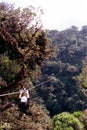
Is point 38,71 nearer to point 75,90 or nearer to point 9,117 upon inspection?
point 9,117

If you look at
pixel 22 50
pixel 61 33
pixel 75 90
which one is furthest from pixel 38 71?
pixel 61 33

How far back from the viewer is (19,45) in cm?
1875

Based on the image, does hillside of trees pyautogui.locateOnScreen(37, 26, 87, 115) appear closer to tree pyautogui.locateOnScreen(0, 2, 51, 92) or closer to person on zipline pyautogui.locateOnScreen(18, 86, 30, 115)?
tree pyautogui.locateOnScreen(0, 2, 51, 92)

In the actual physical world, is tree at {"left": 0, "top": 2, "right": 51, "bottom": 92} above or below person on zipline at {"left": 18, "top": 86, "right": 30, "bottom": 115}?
above

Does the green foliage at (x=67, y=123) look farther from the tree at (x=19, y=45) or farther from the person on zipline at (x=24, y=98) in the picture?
the person on zipline at (x=24, y=98)

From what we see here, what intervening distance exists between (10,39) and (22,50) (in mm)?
834

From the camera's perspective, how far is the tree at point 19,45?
58.6 ft

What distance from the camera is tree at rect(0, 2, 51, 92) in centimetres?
1788

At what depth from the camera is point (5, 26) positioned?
60.1 ft

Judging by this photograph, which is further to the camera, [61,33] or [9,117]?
[61,33]

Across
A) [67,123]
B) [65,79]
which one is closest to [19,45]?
[67,123]

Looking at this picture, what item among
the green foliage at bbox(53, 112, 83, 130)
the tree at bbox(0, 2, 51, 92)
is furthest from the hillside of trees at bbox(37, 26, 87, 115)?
the tree at bbox(0, 2, 51, 92)

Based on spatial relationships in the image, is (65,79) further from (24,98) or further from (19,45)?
(24,98)

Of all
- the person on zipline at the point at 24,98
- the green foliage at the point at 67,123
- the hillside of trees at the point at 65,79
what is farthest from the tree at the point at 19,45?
the hillside of trees at the point at 65,79
